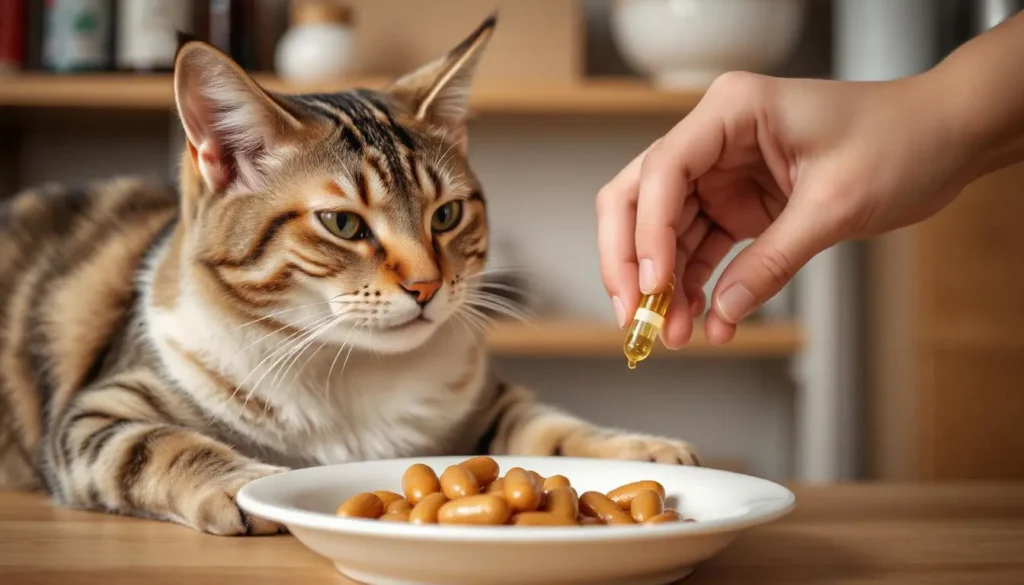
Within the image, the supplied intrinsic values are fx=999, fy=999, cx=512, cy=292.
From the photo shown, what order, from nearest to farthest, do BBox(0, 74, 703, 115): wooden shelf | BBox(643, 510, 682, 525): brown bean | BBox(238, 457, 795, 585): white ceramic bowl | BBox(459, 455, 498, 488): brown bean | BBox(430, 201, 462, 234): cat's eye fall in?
BBox(238, 457, 795, 585): white ceramic bowl
BBox(643, 510, 682, 525): brown bean
BBox(459, 455, 498, 488): brown bean
BBox(430, 201, 462, 234): cat's eye
BBox(0, 74, 703, 115): wooden shelf

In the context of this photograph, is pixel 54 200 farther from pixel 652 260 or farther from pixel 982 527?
pixel 982 527

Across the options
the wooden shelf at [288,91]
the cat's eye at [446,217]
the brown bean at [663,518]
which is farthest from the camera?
the wooden shelf at [288,91]

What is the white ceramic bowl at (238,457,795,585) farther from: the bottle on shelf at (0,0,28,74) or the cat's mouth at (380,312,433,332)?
the bottle on shelf at (0,0,28,74)

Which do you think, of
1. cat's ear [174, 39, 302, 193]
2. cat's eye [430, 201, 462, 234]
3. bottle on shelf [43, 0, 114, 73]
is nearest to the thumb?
cat's eye [430, 201, 462, 234]

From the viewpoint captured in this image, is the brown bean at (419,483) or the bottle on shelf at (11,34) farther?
the bottle on shelf at (11,34)

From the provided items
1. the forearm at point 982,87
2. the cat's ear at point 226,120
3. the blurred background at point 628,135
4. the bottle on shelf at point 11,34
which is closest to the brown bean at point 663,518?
the forearm at point 982,87

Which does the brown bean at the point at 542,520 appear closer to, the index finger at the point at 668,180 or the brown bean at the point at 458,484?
the brown bean at the point at 458,484
